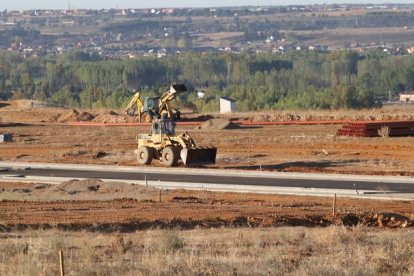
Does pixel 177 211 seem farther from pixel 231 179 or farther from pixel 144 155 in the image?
pixel 144 155

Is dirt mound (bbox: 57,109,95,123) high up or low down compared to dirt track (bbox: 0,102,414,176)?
down

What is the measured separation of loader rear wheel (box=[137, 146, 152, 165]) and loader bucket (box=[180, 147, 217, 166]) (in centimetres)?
230

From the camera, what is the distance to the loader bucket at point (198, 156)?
162 ft

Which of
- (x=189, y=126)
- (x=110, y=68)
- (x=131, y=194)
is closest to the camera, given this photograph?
(x=131, y=194)

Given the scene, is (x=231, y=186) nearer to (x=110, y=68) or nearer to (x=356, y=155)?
(x=356, y=155)

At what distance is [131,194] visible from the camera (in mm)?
40500

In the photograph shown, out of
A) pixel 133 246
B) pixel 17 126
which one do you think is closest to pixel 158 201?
pixel 133 246

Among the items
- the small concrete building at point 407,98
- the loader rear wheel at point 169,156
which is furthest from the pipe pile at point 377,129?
the small concrete building at point 407,98

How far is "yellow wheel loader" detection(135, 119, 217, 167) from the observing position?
49469mm

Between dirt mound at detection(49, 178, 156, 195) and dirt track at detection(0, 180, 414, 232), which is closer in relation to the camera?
dirt track at detection(0, 180, 414, 232)

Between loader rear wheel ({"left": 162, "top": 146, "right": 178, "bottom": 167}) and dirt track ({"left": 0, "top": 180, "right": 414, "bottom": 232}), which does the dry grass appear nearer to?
dirt track ({"left": 0, "top": 180, "right": 414, "bottom": 232})

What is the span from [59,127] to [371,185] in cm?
4201

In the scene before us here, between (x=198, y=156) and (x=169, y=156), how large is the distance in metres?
1.35

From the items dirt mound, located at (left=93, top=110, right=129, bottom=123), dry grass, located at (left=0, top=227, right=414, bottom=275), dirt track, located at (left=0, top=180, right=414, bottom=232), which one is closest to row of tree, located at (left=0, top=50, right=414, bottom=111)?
dirt mound, located at (left=93, top=110, right=129, bottom=123)
